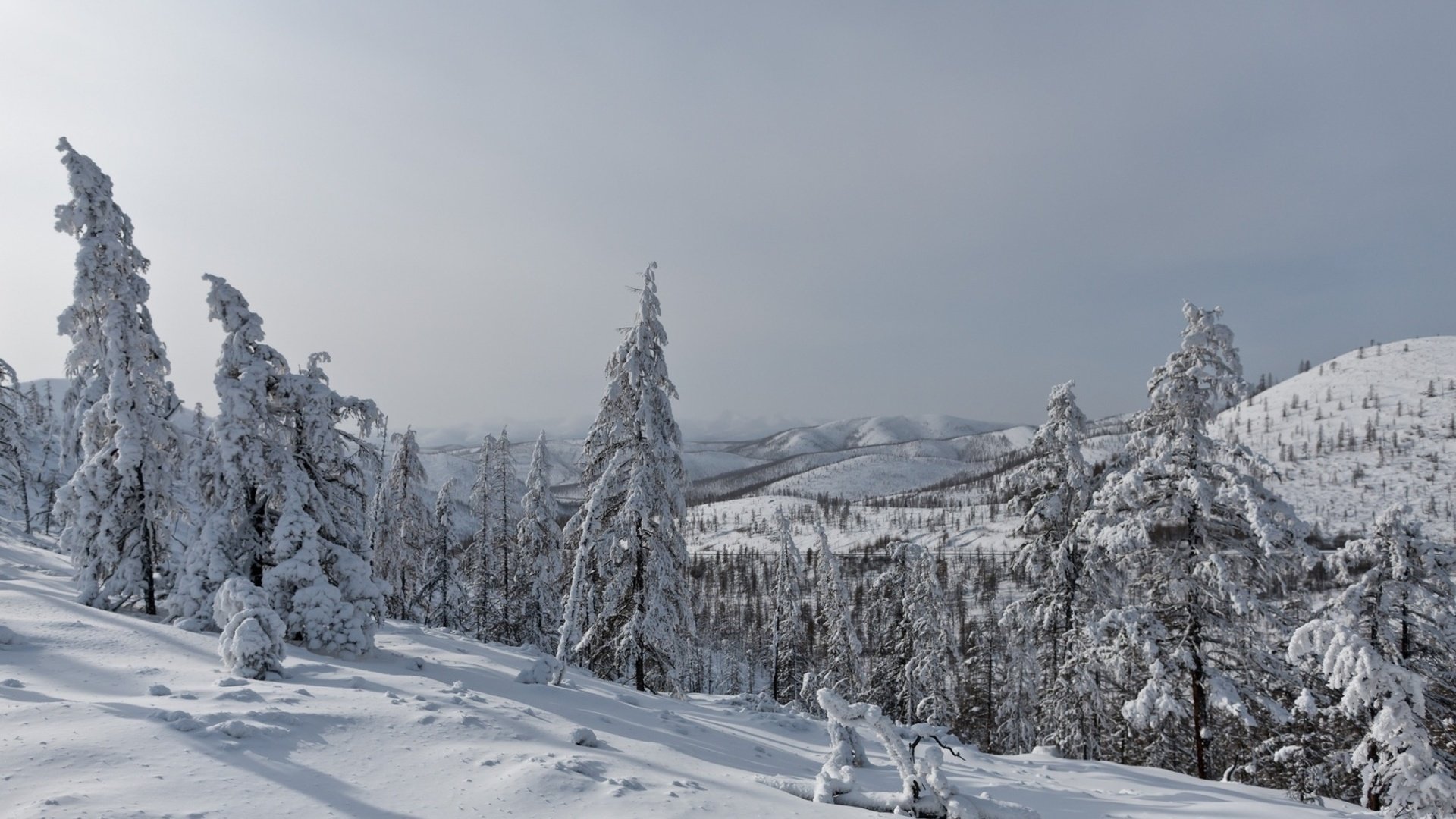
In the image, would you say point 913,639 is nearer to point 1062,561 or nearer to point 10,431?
point 1062,561

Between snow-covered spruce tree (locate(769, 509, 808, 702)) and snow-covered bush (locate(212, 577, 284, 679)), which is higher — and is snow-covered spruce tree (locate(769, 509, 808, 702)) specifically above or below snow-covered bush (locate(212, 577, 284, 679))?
below

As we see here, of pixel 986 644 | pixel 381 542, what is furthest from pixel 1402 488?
pixel 381 542

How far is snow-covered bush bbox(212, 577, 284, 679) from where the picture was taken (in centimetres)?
1076

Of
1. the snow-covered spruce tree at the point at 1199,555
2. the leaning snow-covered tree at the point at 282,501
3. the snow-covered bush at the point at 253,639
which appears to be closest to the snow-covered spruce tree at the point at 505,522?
the leaning snow-covered tree at the point at 282,501

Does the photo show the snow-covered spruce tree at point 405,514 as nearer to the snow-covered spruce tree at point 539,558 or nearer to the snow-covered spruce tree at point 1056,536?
the snow-covered spruce tree at point 539,558

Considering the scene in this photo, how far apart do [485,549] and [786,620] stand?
62.6 feet

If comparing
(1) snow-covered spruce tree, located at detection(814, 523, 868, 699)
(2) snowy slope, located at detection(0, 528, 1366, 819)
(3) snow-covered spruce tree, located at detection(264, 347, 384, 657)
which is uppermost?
(3) snow-covered spruce tree, located at detection(264, 347, 384, 657)

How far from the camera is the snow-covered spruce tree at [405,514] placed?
31291 millimetres

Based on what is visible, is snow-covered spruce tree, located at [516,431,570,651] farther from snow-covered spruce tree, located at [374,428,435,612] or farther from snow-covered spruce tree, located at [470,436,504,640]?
snow-covered spruce tree, located at [374,428,435,612]

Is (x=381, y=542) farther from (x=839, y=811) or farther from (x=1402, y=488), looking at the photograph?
(x=1402, y=488)

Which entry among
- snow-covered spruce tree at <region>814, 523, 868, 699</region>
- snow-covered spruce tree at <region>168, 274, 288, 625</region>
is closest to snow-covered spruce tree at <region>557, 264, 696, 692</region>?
snow-covered spruce tree at <region>168, 274, 288, 625</region>

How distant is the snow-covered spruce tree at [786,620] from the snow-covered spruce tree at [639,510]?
51.8ft

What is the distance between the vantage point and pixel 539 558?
117ft

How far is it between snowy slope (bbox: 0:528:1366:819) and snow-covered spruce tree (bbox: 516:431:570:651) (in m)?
20.1
